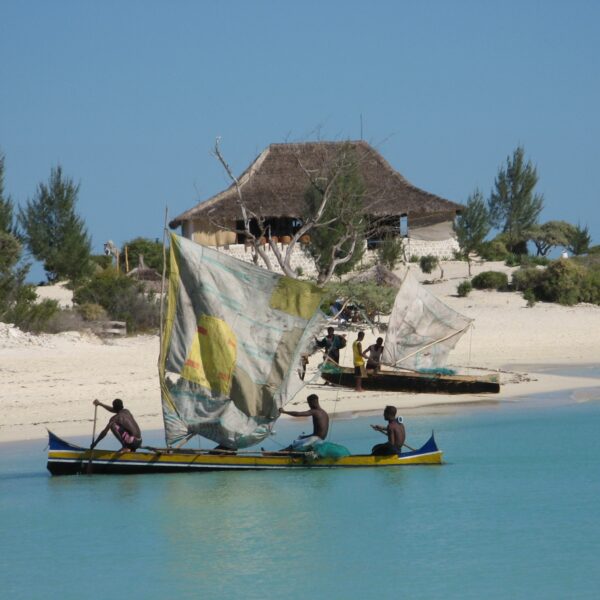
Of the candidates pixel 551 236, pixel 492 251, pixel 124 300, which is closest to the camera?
pixel 124 300

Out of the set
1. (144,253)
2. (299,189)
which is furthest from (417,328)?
(144,253)

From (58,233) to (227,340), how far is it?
2936cm

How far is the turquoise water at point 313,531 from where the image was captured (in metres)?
13.2

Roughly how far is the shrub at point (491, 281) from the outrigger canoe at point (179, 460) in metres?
23.1

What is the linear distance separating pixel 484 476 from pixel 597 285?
22495mm

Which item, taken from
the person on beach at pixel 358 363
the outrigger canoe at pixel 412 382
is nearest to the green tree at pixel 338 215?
the outrigger canoe at pixel 412 382

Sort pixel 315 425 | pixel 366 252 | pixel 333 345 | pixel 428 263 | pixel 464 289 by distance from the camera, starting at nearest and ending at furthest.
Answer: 1. pixel 315 425
2. pixel 333 345
3. pixel 464 289
4. pixel 428 263
5. pixel 366 252

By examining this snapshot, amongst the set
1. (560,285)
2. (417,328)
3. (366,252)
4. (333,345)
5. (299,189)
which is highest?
(299,189)

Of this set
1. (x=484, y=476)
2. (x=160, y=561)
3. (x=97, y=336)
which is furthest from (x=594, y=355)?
(x=160, y=561)

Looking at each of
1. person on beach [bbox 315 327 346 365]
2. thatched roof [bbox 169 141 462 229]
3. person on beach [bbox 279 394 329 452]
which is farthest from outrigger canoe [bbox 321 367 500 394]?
thatched roof [bbox 169 141 462 229]

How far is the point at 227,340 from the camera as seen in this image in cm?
1669

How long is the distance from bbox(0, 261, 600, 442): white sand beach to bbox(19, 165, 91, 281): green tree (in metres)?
5.39

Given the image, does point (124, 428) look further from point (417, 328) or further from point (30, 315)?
point (30, 315)

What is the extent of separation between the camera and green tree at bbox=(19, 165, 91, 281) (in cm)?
4378
